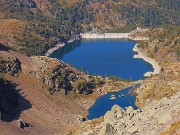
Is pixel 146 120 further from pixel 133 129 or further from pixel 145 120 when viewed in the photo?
pixel 133 129

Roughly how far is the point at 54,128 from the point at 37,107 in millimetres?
17702

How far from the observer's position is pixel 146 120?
8281cm

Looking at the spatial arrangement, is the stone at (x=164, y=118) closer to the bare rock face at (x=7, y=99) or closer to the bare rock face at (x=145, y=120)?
the bare rock face at (x=145, y=120)

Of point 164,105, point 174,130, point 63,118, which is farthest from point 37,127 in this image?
point 174,130

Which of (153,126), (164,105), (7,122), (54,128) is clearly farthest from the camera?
(54,128)

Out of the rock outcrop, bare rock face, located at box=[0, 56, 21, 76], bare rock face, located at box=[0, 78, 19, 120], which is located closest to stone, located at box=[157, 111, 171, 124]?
the rock outcrop

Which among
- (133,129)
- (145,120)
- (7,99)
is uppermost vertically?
(145,120)

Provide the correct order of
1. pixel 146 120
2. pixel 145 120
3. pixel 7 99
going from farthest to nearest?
pixel 7 99 < pixel 145 120 < pixel 146 120

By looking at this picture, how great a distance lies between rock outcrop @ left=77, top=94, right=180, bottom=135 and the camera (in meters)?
74.9

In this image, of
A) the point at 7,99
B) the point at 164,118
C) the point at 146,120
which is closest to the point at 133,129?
the point at 146,120

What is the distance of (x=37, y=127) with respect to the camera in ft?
510

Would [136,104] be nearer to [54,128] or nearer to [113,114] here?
[54,128]

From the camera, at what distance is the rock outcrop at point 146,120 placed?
74.9 m

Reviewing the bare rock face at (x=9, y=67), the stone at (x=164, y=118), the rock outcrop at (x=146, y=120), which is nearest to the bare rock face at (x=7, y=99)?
the bare rock face at (x=9, y=67)
